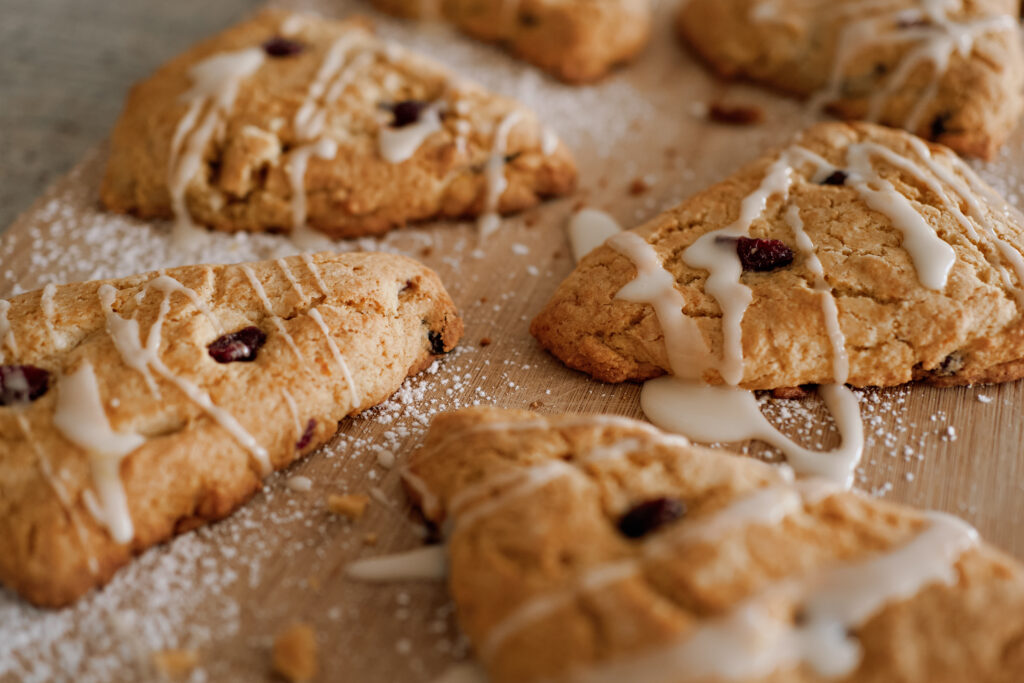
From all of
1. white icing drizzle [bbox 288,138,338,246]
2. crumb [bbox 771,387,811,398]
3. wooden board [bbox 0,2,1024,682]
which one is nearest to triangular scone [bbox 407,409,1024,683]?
wooden board [bbox 0,2,1024,682]

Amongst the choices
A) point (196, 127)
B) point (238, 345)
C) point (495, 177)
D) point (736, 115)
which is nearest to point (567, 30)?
point (736, 115)

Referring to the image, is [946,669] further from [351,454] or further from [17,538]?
[17,538]

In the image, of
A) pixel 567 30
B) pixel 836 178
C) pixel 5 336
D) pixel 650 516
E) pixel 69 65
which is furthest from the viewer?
pixel 69 65

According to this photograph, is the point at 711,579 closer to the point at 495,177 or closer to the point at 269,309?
the point at 269,309

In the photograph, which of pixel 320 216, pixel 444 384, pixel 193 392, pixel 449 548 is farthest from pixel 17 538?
pixel 320 216

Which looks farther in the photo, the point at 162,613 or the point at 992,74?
the point at 992,74

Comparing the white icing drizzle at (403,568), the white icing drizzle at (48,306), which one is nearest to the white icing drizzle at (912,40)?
the white icing drizzle at (403,568)
